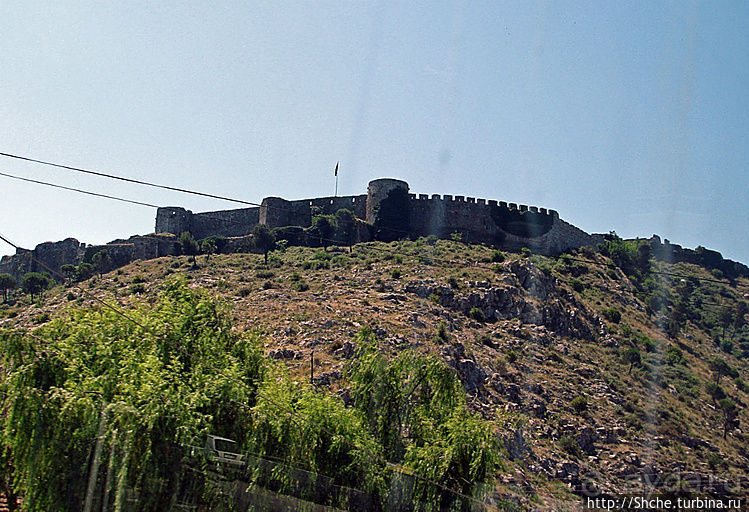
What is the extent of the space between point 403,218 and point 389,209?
1.15 meters

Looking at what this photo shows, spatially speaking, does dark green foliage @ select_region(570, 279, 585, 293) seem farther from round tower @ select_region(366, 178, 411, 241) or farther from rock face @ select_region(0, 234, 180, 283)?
rock face @ select_region(0, 234, 180, 283)

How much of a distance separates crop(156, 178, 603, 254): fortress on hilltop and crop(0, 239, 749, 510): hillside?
213 cm

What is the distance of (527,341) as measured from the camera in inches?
1438

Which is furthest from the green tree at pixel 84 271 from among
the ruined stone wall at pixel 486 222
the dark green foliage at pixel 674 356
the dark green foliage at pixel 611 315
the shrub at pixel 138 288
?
the dark green foliage at pixel 674 356

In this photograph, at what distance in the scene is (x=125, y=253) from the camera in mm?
49812

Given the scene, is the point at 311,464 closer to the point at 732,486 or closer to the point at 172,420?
the point at 172,420

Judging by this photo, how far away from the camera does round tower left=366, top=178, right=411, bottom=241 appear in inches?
1939

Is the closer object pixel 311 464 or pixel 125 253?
pixel 311 464

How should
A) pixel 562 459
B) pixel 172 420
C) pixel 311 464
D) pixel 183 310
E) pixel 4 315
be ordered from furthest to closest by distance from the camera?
1. pixel 4 315
2. pixel 562 459
3. pixel 183 310
4. pixel 311 464
5. pixel 172 420

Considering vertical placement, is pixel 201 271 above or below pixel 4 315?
above

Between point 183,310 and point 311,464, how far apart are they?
4.58 meters

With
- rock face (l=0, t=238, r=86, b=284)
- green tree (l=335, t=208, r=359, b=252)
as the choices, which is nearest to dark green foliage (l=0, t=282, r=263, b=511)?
green tree (l=335, t=208, r=359, b=252)

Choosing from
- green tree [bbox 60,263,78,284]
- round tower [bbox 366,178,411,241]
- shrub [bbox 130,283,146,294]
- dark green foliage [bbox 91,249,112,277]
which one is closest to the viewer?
shrub [bbox 130,283,146,294]

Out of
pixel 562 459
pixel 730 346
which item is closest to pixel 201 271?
pixel 562 459
